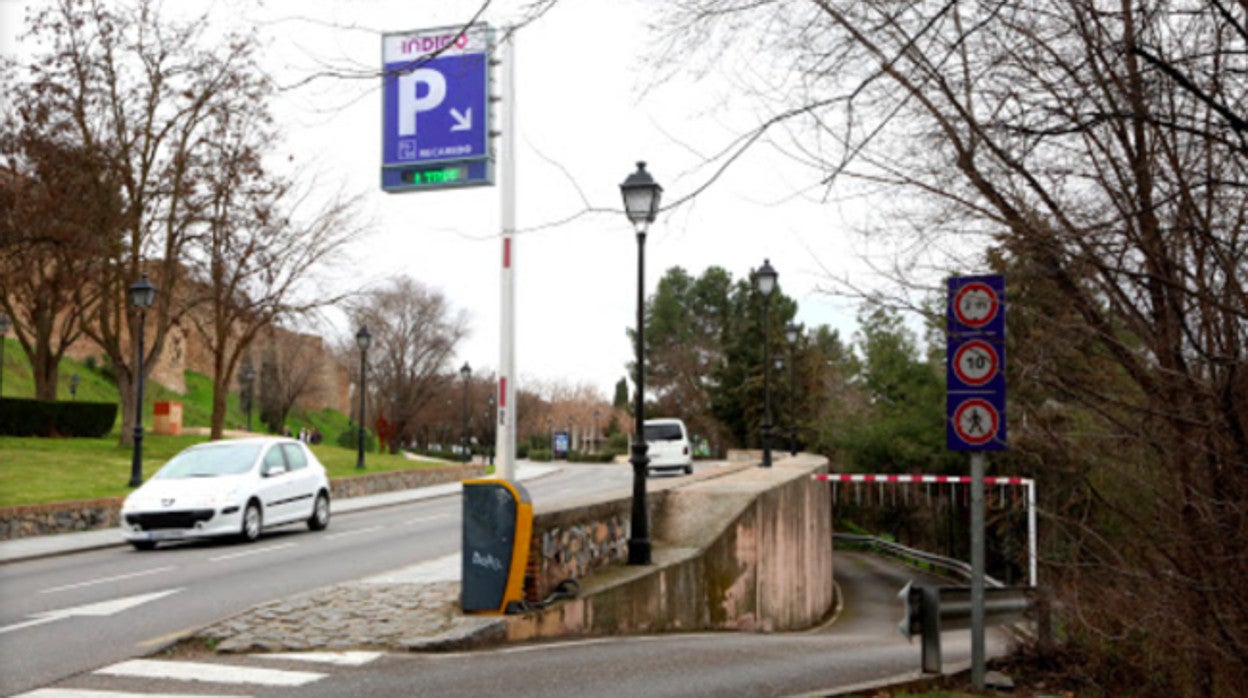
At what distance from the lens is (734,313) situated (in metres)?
82.7

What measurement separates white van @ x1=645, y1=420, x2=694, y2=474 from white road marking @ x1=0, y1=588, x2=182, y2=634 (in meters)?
23.4

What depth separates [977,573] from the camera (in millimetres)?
7750

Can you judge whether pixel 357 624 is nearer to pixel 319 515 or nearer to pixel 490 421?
pixel 319 515

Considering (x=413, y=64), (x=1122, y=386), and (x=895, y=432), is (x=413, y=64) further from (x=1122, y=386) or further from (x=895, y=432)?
(x=895, y=432)

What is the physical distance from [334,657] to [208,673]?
85cm

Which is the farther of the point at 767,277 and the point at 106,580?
the point at 767,277

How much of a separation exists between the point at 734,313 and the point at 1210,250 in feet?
253

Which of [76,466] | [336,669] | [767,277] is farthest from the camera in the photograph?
[76,466]

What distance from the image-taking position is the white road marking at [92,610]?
9.24 m

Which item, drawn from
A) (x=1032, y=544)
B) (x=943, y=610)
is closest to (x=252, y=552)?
(x=943, y=610)

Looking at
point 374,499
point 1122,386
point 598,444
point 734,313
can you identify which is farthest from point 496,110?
point 598,444

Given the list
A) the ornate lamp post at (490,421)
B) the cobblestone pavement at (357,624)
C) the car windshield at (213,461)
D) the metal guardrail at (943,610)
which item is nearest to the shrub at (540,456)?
the ornate lamp post at (490,421)

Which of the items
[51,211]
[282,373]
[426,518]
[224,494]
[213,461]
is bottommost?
[426,518]

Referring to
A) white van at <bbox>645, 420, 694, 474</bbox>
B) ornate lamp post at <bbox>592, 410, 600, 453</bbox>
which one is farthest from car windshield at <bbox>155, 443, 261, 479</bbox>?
ornate lamp post at <bbox>592, 410, 600, 453</bbox>
